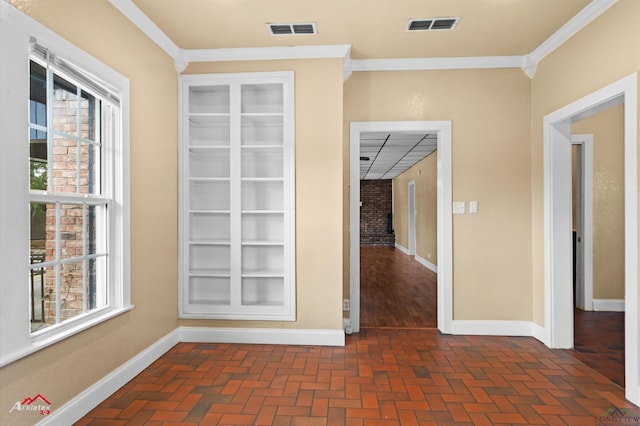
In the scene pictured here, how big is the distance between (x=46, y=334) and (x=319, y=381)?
177 cm

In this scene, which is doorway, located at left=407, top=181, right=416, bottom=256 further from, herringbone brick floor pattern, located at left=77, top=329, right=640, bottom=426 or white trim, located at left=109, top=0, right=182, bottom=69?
white trim, located at left=109, top=0, right=182, bottom=69

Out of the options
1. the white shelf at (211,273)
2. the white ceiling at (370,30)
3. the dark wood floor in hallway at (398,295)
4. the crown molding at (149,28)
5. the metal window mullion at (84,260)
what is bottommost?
the dark wood floor in hallway at (398,295)

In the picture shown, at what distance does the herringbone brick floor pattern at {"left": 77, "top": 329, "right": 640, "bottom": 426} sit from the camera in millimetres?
2207

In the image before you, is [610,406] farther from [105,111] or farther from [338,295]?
[105,111]

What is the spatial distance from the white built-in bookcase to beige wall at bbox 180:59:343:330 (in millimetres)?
221

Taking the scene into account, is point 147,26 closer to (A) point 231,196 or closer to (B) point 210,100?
(B) point 210,100

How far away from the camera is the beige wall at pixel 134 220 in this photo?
1942mm

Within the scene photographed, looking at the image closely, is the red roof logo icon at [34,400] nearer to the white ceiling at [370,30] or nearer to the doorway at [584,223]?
the white ceiling at [370,30]

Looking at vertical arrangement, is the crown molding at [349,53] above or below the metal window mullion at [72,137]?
above

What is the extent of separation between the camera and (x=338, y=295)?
3.38 metres

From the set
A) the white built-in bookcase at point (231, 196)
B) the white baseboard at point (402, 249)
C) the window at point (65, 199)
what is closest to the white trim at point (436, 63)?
the white built-in bookcase at point (231, 196)

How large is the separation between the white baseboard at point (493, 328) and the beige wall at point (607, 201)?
1704mm

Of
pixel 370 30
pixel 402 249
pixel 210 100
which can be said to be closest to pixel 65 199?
pixel 210 100

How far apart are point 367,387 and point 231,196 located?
2.07m
